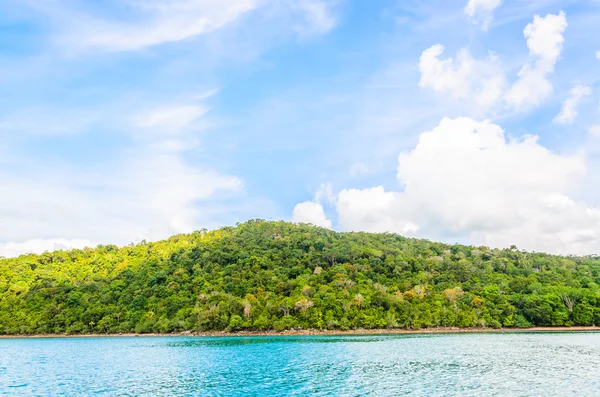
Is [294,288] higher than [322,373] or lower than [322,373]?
higher

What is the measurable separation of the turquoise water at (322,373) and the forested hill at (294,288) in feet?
147

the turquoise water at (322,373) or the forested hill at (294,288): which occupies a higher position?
the forested hill at (294,288)

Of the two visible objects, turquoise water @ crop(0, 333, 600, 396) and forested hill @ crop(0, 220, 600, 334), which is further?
forested hill @ crop(0, 220, 600, 334)

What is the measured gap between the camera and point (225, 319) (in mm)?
100375

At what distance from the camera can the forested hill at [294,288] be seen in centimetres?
10006

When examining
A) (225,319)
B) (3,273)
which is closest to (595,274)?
(225,319)

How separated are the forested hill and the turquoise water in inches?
1768

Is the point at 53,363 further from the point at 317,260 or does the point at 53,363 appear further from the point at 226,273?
the point at 317,260

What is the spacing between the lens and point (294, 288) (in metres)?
Answer: 113

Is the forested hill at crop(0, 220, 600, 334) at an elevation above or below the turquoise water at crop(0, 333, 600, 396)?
above

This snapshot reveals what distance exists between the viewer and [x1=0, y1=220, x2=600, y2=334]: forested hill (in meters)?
100

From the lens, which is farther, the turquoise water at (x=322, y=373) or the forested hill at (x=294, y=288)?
the forested hill at (x=294, y=288)

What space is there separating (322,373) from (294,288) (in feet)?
248

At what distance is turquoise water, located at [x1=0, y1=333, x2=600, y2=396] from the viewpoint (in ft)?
100.0
